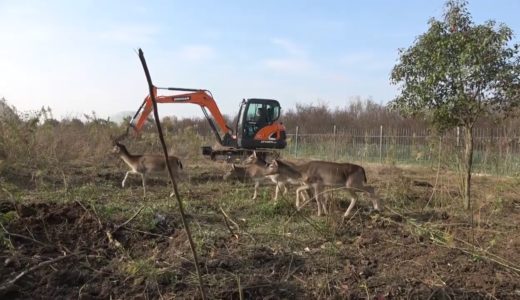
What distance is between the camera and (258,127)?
21.2m

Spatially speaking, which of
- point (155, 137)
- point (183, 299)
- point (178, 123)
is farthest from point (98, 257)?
point (178, 123)

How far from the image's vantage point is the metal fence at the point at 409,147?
35.8 ft

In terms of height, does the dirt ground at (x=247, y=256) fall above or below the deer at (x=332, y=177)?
below

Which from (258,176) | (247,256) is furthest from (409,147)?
(247,256)

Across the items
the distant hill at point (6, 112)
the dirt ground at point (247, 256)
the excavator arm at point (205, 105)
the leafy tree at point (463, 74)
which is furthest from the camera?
the excavator arm at point (205, 105)

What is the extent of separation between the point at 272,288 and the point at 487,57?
7016 millimetres

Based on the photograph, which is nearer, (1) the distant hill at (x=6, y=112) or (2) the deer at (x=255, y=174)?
(2) the deer at (x=255, y=174)

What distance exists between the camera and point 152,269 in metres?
5.56

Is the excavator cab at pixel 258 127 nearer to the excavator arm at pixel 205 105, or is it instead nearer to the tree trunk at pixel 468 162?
the excavator arm at pixel 205 105

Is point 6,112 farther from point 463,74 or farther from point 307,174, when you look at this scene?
point 463,74

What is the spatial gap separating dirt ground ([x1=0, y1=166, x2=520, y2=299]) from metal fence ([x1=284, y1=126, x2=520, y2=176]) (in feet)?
7.72

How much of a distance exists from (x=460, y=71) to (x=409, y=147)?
14.3 meters

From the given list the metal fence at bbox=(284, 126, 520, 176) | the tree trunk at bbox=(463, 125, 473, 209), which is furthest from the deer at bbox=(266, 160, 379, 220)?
the tree trunk at bbox=(463, 125, 473, 209)

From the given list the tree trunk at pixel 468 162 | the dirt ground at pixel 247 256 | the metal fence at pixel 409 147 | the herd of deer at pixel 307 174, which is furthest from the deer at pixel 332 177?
the tree trunk at pixel 468 162
